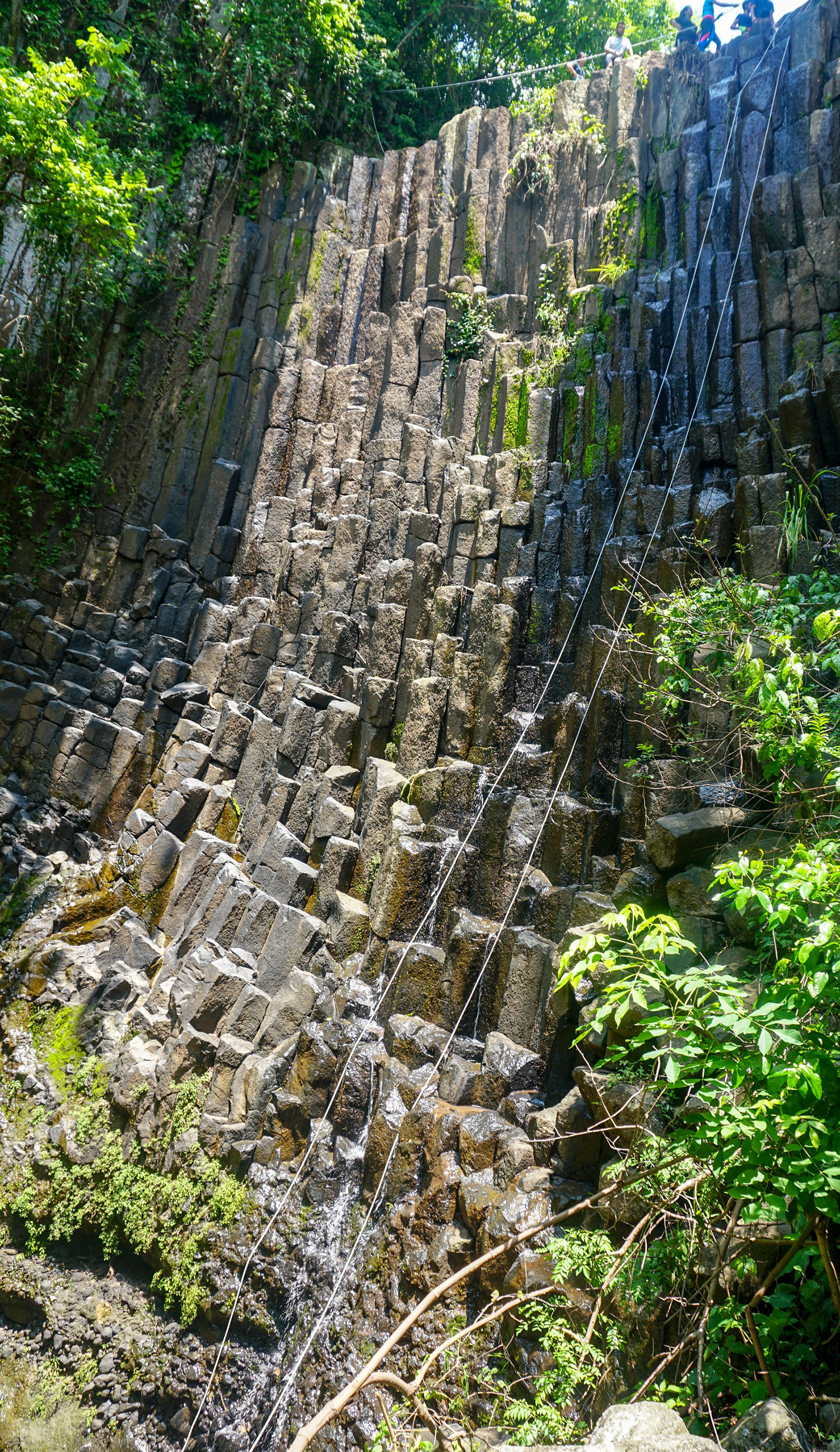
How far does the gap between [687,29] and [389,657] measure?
28.3 feet

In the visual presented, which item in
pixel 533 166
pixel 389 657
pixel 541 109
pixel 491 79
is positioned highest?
pixel 491 79

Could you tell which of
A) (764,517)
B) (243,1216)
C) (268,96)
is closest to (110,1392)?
(243,1216)

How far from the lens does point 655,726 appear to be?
17.7 ft

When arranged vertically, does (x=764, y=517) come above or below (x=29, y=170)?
below

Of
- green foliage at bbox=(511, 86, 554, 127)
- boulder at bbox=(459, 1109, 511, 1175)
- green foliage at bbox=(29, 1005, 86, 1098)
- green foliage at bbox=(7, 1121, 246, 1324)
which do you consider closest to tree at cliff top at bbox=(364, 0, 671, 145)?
green foliage at bbox=(511, 86, 554, 127)

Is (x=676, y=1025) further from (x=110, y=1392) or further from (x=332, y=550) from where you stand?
(x=332, y=550)

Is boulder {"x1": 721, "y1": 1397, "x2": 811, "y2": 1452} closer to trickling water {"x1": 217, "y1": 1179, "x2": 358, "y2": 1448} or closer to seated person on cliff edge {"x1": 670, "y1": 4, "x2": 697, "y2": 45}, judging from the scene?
trickling water {"x1": 217, "y1": 1179, "x2": 358, "y2": 1448}

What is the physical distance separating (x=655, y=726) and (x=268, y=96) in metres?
12.2

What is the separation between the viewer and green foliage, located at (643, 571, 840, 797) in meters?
3.69

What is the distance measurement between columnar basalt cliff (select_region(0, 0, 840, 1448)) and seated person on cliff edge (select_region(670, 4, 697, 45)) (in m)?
0.26

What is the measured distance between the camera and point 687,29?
34.3 ft

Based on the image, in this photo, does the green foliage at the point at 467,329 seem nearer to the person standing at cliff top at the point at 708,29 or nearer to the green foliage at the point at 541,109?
the green foliage at the point at 541,109

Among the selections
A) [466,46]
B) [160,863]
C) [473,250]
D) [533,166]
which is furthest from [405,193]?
[160,863]

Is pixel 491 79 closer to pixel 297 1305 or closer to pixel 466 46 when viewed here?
pixel 466 46
